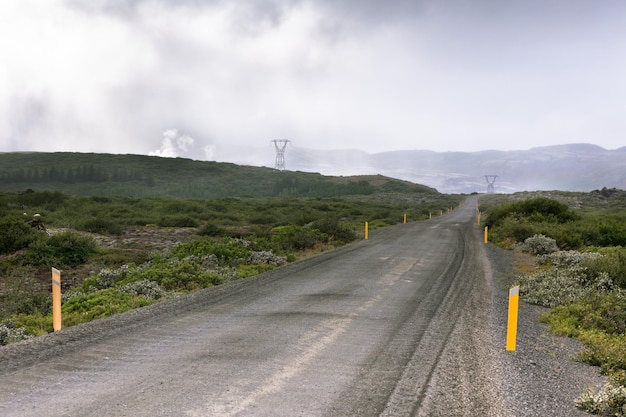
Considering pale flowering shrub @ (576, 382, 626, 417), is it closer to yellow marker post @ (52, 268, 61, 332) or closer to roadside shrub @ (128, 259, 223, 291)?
yellow marker post @ (52, 268, 61, 332)

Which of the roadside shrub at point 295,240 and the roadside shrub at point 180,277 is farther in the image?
the roadside shrub at point 295,240

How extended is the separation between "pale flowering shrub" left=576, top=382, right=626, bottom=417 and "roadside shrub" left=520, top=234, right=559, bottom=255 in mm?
16000

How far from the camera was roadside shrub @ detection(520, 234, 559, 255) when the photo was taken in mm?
19625

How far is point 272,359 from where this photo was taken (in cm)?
638

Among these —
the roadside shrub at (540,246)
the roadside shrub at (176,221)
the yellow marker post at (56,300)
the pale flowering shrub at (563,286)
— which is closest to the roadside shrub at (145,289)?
the yellow marker post at (56,300)

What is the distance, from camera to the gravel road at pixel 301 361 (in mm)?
4918

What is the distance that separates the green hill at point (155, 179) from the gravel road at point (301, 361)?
312 ft

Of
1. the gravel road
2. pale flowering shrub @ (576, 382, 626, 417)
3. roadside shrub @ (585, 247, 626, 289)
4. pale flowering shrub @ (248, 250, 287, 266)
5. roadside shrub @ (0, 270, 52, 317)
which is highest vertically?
roadside shrub @ (585, 247, 626, 289)

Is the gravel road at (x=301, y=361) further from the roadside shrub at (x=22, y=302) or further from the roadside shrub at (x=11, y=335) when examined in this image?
the roadside shrub at (x=22, y=302)

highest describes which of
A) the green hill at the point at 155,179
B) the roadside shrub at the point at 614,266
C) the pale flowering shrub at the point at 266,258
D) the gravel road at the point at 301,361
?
the green hill at the point at 155,179

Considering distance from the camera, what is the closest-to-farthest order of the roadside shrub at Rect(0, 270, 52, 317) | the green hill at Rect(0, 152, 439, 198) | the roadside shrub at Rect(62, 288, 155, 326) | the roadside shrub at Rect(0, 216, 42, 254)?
the roadside shrub at Rect(62, 288, 155, 326), the roadside shrub at Rect(0, 270, 52, 317), the roadside shrub at Rect(0, 216, 42, 254), the green hill at Rect(0, 152, 439, 198)

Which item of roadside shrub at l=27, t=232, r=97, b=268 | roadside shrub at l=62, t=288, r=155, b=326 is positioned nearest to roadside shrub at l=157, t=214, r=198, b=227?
roadside shrub at l=27, t=232, r=97, b=268

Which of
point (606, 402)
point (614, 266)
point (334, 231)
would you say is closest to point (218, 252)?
point (334, 231)

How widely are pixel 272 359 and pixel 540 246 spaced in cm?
1764
